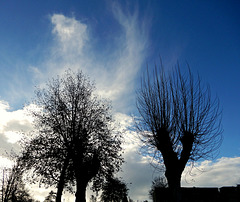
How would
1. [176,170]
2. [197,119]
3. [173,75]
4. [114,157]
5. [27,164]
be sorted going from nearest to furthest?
1. [176,170]
2. [197,119]
3. [173,75]
4. [27,164]
5. [114,157]

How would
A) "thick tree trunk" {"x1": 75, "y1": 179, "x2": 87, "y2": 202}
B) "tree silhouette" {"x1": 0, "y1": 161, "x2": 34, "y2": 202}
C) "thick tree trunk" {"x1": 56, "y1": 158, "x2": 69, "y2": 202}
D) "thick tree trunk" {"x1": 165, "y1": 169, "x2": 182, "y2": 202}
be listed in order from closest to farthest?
"thick tree trunk" {"x1": 165, "y1": 169, "x2": 182, "y2": 202}
"thick tree trunk" {"x1": 56, "y1": 158, "x2": 69, "y2": 202}
"thick tree trunk" {"x1": 75, "y1": 179, "x2": 87, "y2": 202}
"tree silhouette" {"x1": 0, "y1": 161, "x2": 34, "y2": 202}

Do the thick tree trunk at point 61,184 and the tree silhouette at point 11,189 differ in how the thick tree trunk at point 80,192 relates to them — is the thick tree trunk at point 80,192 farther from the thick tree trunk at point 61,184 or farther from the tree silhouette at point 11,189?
the tree silhouette at point 11,189

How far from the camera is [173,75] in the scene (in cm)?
1057

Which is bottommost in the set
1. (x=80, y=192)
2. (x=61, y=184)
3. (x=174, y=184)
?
(x=174, y=184)

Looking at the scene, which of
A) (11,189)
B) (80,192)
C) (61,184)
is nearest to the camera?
(61,184)

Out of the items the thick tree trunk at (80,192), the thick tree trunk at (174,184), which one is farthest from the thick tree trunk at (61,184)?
the thick tree trunk at (174,184)

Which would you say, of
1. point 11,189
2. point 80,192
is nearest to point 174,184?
point 80,192

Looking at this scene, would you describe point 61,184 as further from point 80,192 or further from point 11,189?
point 11,189

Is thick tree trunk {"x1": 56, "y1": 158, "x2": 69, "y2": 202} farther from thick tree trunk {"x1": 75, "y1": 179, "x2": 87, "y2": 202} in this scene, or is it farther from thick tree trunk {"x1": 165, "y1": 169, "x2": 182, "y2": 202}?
thick tree trunk {"x1": 165, "y1": 169, "x2": 182, "y2": 202}

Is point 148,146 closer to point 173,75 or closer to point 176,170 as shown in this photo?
point 176,170

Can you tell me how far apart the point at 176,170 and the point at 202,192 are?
3.23 metres

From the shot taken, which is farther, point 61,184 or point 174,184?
point 61,184

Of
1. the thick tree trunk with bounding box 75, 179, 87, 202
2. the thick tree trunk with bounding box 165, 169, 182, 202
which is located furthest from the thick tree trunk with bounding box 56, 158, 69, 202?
the thick tree trunk with bounding box 165, 169, 182, 202

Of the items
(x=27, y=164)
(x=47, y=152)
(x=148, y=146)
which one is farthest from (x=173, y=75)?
(x=27, y=164)
